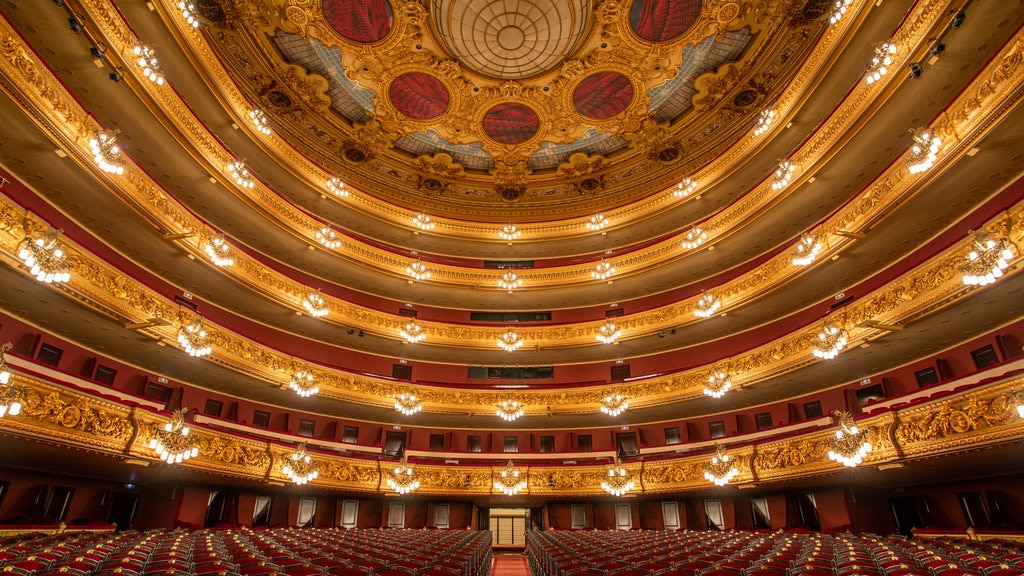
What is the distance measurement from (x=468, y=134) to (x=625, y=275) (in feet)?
32.4

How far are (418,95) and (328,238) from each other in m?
7.23

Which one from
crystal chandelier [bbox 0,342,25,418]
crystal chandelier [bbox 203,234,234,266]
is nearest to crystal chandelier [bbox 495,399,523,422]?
crystal chandelier [bbox 203,234,234,266]

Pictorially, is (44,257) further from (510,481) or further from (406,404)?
(510,481)

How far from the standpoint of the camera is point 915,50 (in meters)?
10.1

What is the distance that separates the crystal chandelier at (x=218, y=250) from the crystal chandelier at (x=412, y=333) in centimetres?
699

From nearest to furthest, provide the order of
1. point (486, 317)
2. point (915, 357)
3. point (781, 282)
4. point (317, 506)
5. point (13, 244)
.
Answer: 1. point (13, 244)
2. point (915, 357)
3. point (781, 282)
4. point (317, 506)
5. point (486, 317)

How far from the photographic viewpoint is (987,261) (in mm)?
8359

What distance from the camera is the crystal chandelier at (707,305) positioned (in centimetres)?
1645

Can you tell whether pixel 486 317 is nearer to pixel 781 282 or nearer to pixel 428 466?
pixel 428 466

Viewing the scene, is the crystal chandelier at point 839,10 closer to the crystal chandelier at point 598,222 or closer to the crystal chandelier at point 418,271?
the crystal chandelier at point 598,222

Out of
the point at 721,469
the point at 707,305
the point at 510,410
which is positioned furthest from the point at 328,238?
the point at 721,469

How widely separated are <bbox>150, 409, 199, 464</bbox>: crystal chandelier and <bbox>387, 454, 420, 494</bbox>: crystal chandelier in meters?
6.38

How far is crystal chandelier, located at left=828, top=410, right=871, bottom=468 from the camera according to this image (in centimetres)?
1022

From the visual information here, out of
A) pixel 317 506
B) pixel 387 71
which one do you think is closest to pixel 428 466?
pixel 317 506
